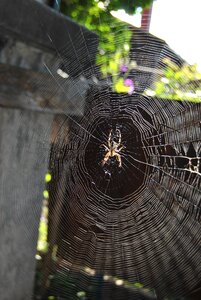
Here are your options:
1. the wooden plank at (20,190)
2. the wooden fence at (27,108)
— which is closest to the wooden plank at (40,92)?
the wooden fence at (27,108)

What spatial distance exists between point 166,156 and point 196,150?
162 millimetres

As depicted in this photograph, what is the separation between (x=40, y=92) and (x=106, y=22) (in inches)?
16.7

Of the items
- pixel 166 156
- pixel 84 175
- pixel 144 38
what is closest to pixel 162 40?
pixel 144 38

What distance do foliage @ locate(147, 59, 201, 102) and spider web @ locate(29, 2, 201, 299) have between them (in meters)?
0.03

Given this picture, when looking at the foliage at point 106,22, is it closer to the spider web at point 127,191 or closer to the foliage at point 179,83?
the spider web at point 127,191

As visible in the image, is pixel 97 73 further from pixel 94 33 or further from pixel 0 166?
pixel 0 166

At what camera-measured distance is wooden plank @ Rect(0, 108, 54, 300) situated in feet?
4.88

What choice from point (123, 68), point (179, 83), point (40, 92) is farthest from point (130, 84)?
point (40, 92)

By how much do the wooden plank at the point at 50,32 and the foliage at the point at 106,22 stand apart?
62 mm

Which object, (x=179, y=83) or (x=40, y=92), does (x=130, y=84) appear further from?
(x=40, y=92)

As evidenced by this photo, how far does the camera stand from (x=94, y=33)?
1.41m

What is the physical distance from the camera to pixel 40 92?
1.40 meters

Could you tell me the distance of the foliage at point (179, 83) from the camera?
123 cm

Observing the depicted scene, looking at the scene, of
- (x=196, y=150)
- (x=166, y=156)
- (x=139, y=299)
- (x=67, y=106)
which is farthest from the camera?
(x=139, y=299)
